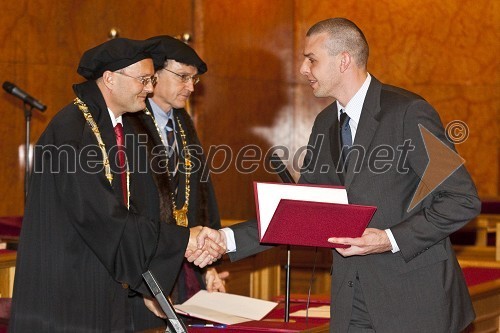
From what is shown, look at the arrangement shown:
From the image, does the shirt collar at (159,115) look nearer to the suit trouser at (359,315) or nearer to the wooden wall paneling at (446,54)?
the suit trouser at (359,315)

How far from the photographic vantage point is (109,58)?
3711 millimetres

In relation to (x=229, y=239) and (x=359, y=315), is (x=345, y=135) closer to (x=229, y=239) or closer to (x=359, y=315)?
(x=359, y=315)

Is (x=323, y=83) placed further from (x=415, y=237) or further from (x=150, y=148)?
(x=150, y=148)

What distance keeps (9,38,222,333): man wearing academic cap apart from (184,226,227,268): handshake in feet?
0.71

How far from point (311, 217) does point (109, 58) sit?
3.99 feet

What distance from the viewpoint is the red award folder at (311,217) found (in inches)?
118

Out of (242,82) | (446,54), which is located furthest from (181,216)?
(446,54)

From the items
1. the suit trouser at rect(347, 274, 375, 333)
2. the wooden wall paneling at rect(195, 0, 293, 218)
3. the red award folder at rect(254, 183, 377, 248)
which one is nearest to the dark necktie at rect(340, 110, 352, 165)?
the red award folder at rect(254, 183, 377, 248)

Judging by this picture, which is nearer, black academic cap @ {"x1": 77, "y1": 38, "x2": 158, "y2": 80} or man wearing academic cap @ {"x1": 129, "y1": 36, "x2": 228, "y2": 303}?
black academic cap @ {"x1": 77, "y1": 38, "x2": 158, "y2": 80}

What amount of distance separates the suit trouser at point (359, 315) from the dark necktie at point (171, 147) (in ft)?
5.56

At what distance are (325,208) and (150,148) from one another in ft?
5.44

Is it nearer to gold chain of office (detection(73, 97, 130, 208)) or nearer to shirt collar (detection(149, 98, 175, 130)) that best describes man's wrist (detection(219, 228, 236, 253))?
gold chain of office (detection(73, 97, 130, 208))

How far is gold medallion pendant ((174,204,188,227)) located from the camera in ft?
15.0

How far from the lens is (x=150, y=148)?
4.45 m
